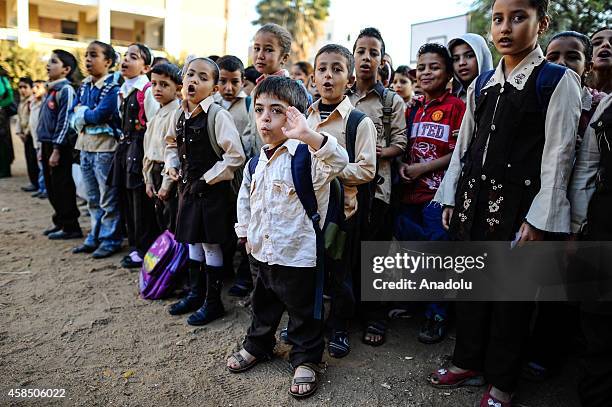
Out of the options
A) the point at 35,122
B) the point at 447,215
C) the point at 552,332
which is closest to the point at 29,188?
the point at 35,122

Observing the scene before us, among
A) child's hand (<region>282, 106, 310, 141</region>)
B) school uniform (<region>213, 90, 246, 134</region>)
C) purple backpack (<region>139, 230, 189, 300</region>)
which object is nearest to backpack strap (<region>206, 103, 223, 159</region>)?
school uniform (<region>213, 90, 246, 134</region>)

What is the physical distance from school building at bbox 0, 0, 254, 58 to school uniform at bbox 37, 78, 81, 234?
679 inches

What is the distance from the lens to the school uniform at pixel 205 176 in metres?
3.21

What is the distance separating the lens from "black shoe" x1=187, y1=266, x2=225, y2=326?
331 centimetres

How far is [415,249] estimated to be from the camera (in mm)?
3098

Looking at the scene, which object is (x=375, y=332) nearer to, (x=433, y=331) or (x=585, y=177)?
(x=433, y=331)

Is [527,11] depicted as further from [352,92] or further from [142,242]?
[142,242]

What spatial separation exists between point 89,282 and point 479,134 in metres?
3.49

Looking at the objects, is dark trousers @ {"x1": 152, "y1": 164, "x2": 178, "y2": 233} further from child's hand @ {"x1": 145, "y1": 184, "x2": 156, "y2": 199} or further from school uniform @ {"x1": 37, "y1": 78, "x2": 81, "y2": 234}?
school uniform @ {"x1": 37, "y1": 78, "x2": 81, "y2": 234}

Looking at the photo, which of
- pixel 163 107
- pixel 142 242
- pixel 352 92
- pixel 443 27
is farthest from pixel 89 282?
pixel 443 27

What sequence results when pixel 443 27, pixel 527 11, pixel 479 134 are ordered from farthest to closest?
pixel 443 27, pixel 479 134, pixel 527 11

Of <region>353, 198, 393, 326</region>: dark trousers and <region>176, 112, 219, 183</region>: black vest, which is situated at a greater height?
<region>176, 112, 219, 183</region>: black vest

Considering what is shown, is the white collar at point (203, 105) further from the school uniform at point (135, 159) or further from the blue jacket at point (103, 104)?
the blue jacket at point (103, 104)

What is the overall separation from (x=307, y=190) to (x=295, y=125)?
1.25 ft
